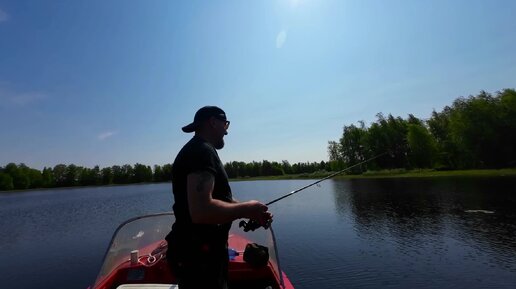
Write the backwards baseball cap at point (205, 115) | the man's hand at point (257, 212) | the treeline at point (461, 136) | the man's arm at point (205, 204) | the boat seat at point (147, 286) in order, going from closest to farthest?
the man's arm at point (205, 204)
the man's hand at point (257, 212)
the backwards baseball cap at point (205, 115)
the boat seat at point (147, 286)
the treeline at point (461, 136)

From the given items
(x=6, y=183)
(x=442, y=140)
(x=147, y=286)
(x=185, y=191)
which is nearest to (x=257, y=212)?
(x=185, y=191)

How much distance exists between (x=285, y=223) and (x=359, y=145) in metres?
97.8

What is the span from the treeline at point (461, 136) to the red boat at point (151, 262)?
171ft

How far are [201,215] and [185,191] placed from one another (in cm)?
37

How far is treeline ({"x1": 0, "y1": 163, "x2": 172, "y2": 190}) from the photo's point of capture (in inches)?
6191

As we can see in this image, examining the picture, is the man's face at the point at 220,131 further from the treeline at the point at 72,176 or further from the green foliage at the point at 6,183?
the green foliage at the point at 6,183

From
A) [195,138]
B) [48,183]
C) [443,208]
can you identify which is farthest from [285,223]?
[48,183]

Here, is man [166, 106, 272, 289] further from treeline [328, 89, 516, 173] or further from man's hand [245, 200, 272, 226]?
treeline [328, 89, 516, 173]

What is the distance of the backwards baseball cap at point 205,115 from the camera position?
3.61m

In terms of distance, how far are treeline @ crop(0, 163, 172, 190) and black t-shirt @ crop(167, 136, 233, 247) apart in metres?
154

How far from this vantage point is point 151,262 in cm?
636

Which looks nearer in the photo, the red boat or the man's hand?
the man's hand

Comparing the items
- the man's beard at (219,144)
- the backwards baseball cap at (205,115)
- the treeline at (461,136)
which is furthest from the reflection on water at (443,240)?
the treeline at (461,136)

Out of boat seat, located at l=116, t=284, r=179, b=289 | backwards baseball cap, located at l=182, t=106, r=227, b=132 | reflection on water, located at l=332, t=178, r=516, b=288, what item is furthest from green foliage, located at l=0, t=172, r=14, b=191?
backwards baseball cap, located at l=182, t=106, r=227, b=132
